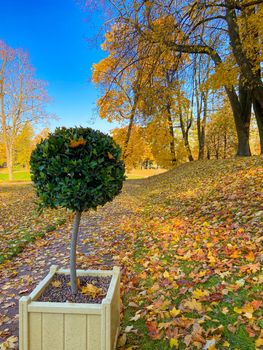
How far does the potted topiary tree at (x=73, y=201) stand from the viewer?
2.01 metres

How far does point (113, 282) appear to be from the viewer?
254 cm

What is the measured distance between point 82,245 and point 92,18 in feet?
16.9

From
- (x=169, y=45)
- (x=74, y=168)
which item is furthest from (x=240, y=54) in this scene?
(x=74, y=168)

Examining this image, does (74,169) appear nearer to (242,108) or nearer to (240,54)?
(240,54)

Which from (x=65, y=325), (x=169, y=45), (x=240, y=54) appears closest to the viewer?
(x=65, y=325)

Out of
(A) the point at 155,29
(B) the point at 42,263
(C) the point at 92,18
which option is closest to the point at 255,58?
(A) the point at 155,29

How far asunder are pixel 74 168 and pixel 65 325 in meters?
1.25

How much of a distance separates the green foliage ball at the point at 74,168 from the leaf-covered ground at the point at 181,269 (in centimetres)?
136

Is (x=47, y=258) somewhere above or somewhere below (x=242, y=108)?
below

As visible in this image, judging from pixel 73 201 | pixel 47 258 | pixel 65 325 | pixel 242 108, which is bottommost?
pixel 47 258

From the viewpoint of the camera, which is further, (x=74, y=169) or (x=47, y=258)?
(x=47, y=258)

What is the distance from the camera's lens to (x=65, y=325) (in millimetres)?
2020

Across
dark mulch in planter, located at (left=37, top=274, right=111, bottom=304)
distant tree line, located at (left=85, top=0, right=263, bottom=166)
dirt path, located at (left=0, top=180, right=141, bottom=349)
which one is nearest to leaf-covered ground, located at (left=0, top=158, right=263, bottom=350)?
dirt path, located at (left=0, top=180, right=141, bottom=349)

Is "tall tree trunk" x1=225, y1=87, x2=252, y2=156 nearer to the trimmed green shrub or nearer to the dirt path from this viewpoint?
the dirt path
